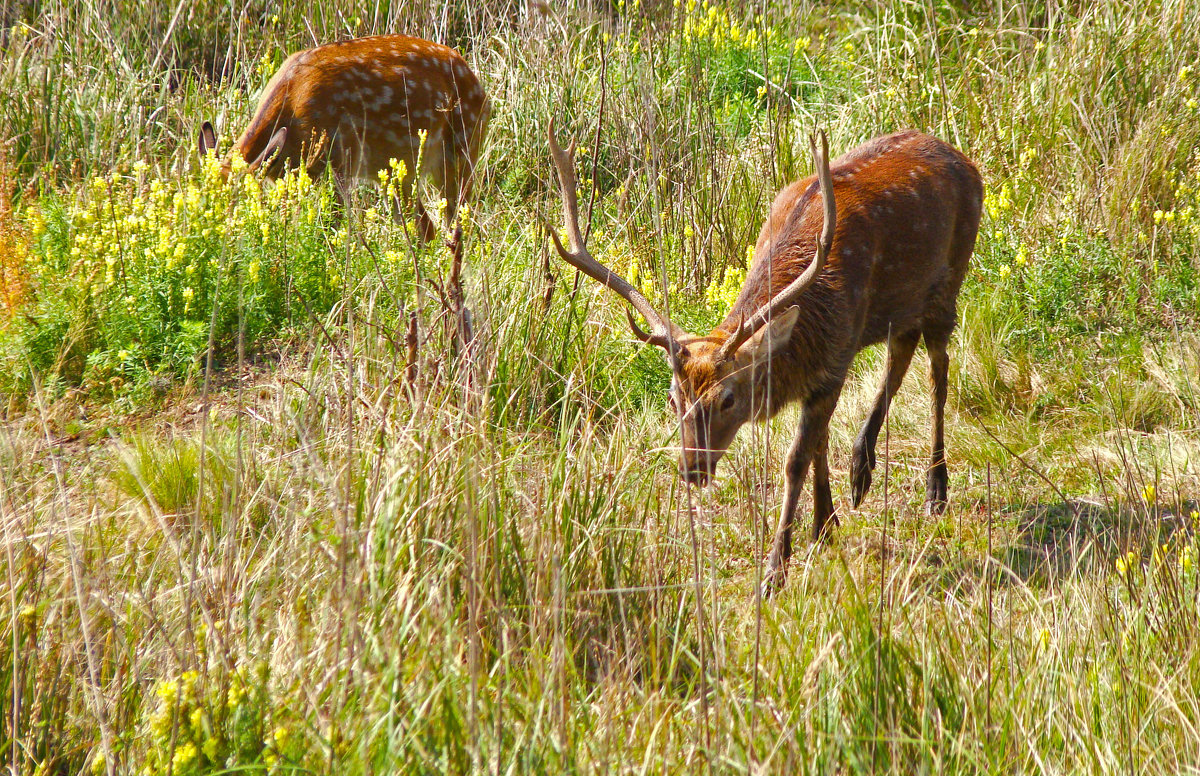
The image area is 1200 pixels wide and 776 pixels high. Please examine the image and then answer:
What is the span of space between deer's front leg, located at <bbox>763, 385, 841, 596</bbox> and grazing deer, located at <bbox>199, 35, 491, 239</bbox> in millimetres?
3152

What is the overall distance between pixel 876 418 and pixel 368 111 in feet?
12.9

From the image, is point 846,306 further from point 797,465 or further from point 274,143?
point 274,143

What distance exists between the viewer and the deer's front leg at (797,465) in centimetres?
459

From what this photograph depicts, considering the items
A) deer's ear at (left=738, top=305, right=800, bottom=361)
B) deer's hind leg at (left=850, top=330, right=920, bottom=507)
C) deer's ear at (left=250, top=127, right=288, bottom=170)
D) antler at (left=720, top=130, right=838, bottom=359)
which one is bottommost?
deer's hind leg at (left=850, top=330, right=920, bottom=507)

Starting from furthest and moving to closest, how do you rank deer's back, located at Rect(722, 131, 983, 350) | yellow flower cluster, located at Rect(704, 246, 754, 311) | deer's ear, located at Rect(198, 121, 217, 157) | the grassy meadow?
deer's ear, located at Rect(198, 121, 217, 157), yellow flower cluster, located at Rect(704, 246, 754, 311), deer's back, located at Rect(722, 131, 983, 350), the grassy meadow

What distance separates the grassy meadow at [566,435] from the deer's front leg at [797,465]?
0.29 ft

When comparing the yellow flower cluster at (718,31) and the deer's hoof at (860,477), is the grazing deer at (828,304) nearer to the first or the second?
the deer's hoof at (860,477)

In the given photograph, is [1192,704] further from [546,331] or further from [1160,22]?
[1160,22]

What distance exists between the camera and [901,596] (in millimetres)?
3324

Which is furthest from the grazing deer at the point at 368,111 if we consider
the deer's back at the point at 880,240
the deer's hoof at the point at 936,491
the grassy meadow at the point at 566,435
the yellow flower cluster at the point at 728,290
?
the deer's hoof at the point at 936,491

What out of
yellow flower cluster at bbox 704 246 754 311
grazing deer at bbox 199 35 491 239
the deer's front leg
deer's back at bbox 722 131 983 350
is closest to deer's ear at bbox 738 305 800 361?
deer's back at bbox 722 131 983 350

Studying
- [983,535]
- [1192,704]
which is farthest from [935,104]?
[1192,704]

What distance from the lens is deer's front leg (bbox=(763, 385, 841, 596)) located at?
4590 mm

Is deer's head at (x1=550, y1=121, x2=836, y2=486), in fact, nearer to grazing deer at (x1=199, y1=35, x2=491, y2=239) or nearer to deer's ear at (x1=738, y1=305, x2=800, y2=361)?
deer's ear at (x1=738, y1=305, x2=800, y2=361)
